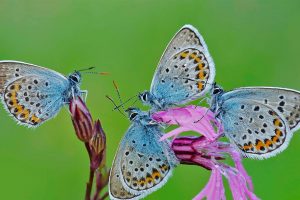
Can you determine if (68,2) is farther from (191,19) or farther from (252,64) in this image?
(252,64)

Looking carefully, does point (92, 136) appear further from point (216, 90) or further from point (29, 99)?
point (216, 90)

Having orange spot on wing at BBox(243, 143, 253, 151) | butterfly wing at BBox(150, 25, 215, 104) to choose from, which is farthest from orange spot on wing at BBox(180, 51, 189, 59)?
orange spot on wing at BBox(243, 143, 253, 151)

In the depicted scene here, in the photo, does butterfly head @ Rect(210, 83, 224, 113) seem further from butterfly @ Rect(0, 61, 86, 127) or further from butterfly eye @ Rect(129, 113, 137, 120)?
butterfly @ Rect(0, 61, 86, 127)

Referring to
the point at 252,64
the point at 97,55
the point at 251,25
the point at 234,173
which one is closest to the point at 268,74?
the point at 252,64

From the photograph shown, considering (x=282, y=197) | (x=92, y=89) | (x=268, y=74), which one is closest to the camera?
(x=282, y=197)

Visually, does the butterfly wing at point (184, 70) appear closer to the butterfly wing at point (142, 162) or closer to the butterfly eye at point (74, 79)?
the butterfly wing at point (142, 162)

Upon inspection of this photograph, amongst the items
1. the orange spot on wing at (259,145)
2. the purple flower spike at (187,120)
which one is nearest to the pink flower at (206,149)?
the purple flower spike at (187,120)
